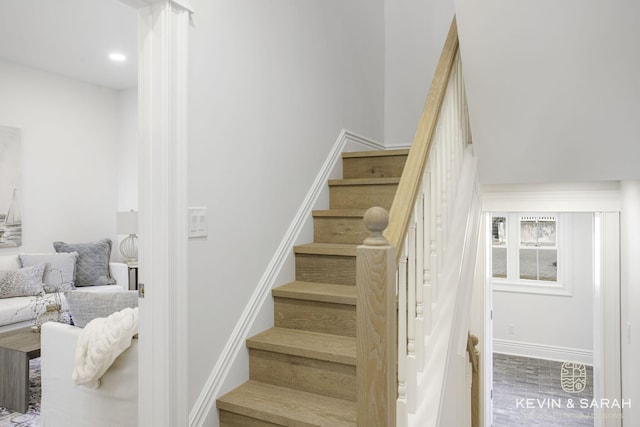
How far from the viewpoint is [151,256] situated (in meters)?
1.68

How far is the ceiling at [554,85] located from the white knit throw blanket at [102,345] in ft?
6.69

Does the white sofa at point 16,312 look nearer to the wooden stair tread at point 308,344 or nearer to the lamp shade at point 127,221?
the lamp shade at point 127,221

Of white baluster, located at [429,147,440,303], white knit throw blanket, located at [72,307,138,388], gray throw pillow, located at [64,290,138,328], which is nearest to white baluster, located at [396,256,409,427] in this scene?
white baluster, located at [429,147,440,303]

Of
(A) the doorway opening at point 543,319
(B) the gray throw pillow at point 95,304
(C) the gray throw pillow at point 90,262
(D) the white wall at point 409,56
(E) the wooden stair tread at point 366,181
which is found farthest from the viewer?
(C) the gray throw pillow at point 90,262

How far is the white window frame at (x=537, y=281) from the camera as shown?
5.60 metres

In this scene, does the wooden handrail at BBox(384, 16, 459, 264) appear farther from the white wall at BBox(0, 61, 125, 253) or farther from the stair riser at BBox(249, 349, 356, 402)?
the white wall at BBox(0, 61, 125, 253)

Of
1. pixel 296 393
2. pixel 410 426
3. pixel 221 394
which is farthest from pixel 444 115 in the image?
pixel 221 394

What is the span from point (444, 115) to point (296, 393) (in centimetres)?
142

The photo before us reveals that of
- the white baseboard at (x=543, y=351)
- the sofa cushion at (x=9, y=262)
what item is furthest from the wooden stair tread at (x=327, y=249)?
the white baseboard at (x=543, y=351)

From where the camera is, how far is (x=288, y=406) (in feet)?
5.97

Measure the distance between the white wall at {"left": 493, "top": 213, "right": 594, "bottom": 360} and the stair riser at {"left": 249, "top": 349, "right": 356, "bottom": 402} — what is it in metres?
4.73

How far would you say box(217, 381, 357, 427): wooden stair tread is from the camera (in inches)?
67.4

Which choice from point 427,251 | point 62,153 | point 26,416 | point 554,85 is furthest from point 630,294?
point 62,153

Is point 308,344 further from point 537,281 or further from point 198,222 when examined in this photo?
point 537,281
